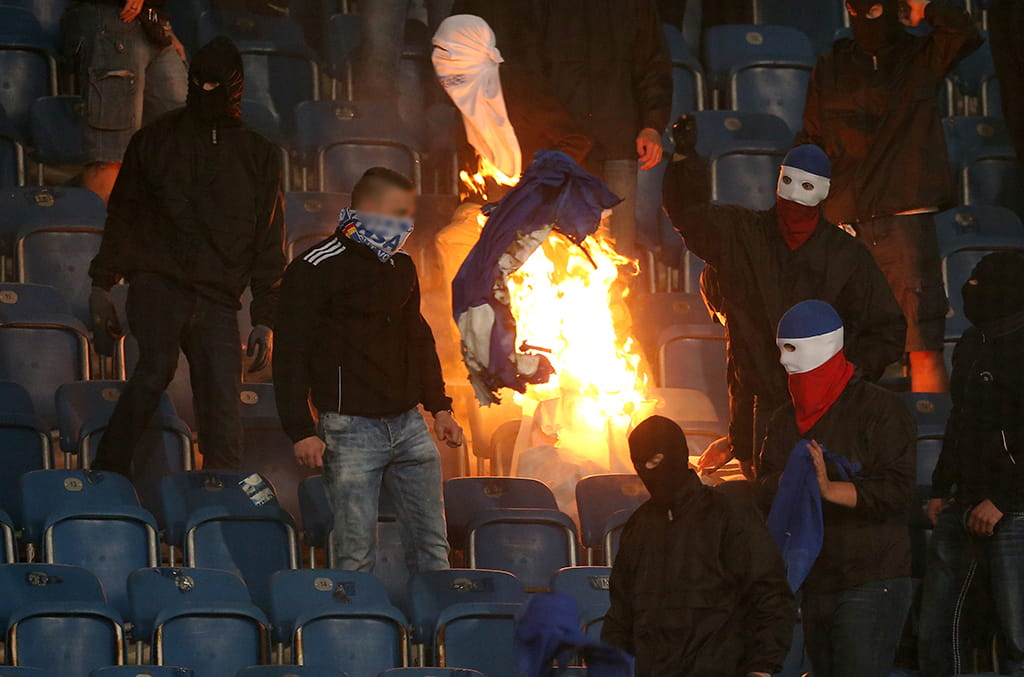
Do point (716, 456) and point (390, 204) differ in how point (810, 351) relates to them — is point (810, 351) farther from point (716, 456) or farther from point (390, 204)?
point (390, 204)

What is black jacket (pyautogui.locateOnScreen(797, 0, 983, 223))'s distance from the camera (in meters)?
8.37

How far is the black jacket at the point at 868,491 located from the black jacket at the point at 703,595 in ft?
1.74

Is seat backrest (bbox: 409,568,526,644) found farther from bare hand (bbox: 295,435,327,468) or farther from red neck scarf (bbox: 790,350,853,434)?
red neck scarf (bbox: 790,350,853,434)

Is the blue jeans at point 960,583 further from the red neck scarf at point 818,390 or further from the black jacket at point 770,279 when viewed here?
the red neck scarf at point 818,390

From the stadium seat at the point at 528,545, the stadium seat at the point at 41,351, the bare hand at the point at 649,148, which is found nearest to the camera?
the stadium seat at the point at 528,545

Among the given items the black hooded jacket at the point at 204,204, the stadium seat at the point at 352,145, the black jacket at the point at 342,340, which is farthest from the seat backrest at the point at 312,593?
the stadium seat at the point at 352,145

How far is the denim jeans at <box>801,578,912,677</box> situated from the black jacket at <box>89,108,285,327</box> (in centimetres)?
261

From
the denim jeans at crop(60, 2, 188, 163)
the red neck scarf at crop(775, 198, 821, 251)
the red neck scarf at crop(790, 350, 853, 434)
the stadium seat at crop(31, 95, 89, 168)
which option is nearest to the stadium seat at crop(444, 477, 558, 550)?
the red neck scarf at crop(775, 198, 821, 251)

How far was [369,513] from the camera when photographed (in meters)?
6.51

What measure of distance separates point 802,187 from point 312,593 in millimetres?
2170

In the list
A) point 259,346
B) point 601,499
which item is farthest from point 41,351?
point 601,499

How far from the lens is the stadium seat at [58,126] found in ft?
30.8

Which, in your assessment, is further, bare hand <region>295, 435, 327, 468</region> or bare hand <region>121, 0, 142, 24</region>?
bare hand <region>121, 0, 142, 24</region>

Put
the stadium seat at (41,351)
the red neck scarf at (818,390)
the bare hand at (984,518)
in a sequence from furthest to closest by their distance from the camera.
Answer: the stadium seat at (41,351) → the bare hand at (984,518) → the red neck scarf at (818,390)
